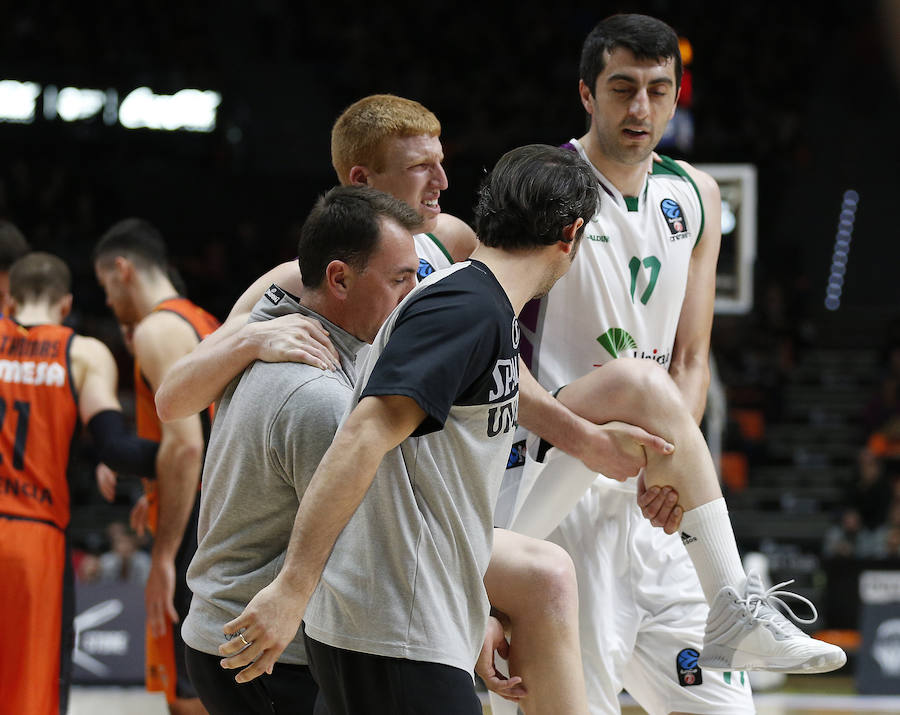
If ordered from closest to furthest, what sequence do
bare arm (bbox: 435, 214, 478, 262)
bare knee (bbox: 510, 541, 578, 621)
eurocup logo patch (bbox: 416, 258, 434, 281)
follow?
bare knee (bbox: 510, 541, 578, 621) < eurocup logo patch (bbox: 416, 258, 434, 281) < bare arm (bbox: 435, 214, 478, 262)

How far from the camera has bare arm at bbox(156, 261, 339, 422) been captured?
2910 mm

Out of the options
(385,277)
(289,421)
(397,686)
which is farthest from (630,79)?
Answer: (397,686)

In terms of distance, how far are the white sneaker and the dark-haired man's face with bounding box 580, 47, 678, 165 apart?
1.40 metres

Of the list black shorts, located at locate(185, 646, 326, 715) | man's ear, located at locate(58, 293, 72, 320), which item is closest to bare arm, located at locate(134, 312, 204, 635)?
man's ear, located at locate(58, 293, 72, 320)

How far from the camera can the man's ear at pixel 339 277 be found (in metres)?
2.88

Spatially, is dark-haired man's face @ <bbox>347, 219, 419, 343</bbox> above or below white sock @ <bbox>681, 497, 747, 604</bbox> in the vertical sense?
above

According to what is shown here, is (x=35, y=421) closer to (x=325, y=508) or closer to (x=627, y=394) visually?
(x=627, y=394)

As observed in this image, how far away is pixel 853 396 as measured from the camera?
17.0 metres

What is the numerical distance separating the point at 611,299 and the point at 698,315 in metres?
0.41

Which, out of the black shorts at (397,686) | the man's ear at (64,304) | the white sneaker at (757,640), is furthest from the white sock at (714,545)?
the man's ear at (64,304)

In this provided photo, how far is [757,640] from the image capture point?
10.9ft

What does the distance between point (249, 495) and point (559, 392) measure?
115cm

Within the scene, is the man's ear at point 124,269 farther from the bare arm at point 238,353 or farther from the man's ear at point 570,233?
the man's ear at point 570,233

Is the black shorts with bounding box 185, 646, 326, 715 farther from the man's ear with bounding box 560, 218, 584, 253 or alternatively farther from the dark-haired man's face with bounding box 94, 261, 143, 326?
the dark-haired man's face with bounding box 94, 261, 143, 326
